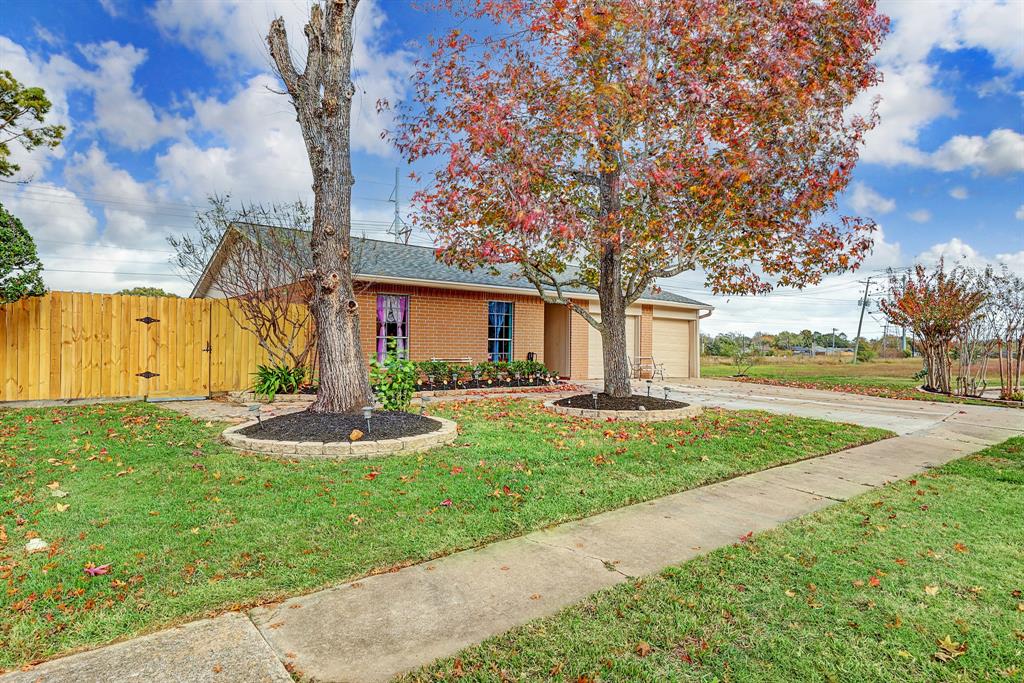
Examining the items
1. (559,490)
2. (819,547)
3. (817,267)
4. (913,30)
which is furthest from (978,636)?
(913,30)

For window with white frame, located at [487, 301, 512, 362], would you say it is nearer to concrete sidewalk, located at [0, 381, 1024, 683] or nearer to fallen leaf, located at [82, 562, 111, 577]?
concrete sidewalk, located at [0, 381, 1024, 683]

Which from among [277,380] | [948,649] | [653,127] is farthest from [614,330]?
[948,649]

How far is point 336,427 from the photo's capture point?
644 centimetres

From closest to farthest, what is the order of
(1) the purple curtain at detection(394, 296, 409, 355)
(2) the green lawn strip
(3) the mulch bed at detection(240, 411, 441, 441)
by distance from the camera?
1. (2) the green lawn strip
2. (3) the mulch bed at detection(240, 411, 441, 441)
3. (1) the purple curtain at detection(394, 296, 409, 355)

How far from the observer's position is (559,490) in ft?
16.3

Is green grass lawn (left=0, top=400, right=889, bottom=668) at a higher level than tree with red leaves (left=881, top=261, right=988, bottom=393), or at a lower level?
lower

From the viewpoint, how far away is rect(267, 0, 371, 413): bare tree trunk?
281 inches

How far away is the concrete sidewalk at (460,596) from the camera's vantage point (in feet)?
7.54

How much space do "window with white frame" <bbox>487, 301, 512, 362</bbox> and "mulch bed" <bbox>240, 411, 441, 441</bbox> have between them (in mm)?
8545

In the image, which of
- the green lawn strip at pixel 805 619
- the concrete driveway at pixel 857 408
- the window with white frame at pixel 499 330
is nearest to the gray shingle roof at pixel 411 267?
the window with white frame at pixel 499 330

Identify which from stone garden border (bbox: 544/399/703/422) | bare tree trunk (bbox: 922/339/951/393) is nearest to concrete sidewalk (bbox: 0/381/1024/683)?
stone garden border (bbox: 544/399/703/422)

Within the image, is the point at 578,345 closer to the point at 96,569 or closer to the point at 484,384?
the point at 484,384

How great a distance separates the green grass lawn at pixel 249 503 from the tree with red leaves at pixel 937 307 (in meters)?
9.52

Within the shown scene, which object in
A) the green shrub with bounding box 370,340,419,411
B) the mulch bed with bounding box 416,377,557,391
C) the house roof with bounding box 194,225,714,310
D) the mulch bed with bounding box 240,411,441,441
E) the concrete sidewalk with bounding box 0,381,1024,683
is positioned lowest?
the concrete sidewalk with bounding box 0,381,1024,683
